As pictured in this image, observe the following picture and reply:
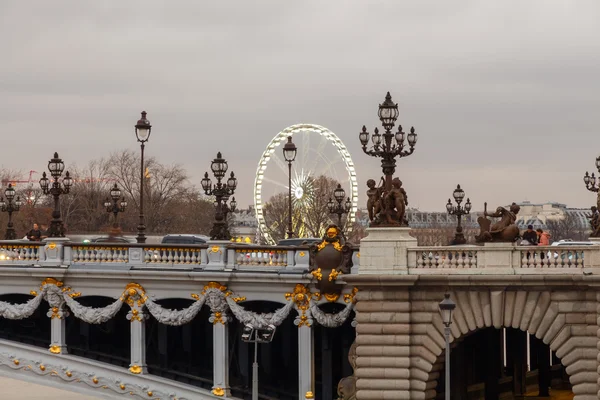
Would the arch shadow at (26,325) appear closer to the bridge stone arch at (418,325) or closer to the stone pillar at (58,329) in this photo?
the stone pillar at (58,329)

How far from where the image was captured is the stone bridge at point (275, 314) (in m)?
39.9

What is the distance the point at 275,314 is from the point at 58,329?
25.3 feet

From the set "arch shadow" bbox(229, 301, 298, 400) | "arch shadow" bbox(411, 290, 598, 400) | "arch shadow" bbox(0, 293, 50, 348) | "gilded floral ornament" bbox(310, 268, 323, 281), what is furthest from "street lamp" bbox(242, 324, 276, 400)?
"arch shadow" bbox(0, 293, 50, 348)

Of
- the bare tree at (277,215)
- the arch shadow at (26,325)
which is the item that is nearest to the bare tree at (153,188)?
the bare tree at (277,215)

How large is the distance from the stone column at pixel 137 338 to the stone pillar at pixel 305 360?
5320 mm

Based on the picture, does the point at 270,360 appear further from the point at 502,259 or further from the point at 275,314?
the point at 502,259

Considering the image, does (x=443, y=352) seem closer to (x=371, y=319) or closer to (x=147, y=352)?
(x=371, y=319)

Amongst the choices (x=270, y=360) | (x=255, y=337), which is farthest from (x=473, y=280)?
(x=270, y=360)

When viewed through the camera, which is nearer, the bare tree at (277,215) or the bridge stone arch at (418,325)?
the bridge stone arch at (418,325)

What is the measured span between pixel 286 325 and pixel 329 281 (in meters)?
5.55

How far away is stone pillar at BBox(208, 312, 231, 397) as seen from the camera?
155 ft

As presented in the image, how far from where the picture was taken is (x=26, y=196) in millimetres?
140375

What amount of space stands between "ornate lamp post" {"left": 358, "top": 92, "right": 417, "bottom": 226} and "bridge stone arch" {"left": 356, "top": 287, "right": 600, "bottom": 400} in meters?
1.89

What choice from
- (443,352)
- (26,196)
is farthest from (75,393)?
(26,196)
